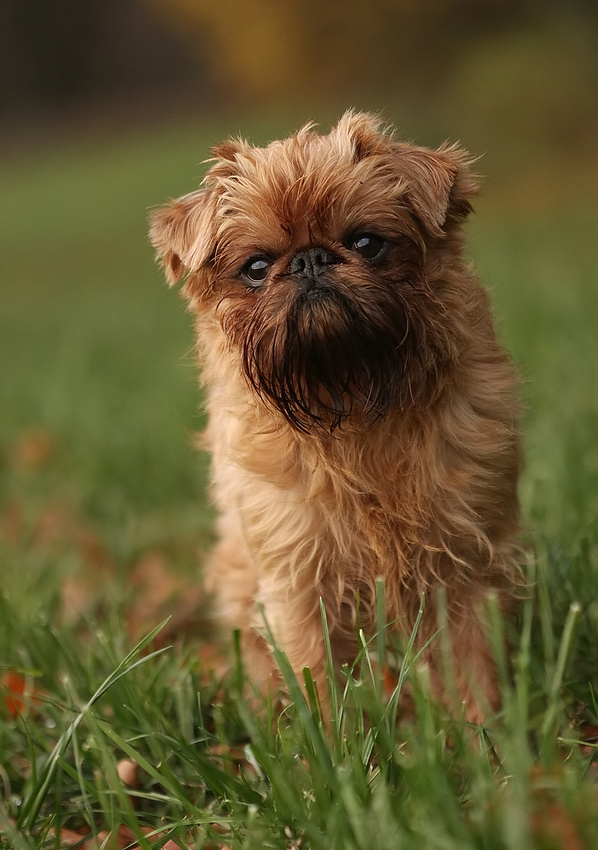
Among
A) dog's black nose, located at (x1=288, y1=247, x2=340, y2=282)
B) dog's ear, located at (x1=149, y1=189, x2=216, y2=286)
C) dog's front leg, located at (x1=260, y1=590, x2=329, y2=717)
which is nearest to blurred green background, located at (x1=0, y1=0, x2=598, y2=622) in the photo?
dog's ear, located at (x1=149, y1=189, x2=216, y2=286)

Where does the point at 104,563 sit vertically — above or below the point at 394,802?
below

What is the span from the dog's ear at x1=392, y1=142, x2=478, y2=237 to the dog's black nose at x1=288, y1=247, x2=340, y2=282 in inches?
13.0

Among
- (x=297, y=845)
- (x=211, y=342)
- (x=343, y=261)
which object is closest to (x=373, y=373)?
(x=343, y=261)

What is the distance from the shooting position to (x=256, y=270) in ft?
10.5

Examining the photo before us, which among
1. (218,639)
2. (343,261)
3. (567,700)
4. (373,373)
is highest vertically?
(343,261)

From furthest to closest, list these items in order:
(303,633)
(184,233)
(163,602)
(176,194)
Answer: (176,194)
(163,602)
(184,233)
(303,633)

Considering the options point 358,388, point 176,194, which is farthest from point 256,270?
point 176,194

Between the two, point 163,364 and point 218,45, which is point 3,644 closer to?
point 163,364

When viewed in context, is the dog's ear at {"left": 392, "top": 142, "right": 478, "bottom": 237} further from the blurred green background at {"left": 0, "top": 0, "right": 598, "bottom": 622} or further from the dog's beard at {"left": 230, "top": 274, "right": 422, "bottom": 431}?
the blurred green background at {"left": 0, "top": 0, "right": 598, "bottom": 622}

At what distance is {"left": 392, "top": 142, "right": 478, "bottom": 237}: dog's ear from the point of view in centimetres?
312

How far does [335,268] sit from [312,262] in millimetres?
82

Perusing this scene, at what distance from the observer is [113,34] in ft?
118

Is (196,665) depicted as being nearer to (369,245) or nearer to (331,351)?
(331,351)

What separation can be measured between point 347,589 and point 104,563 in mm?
2196
